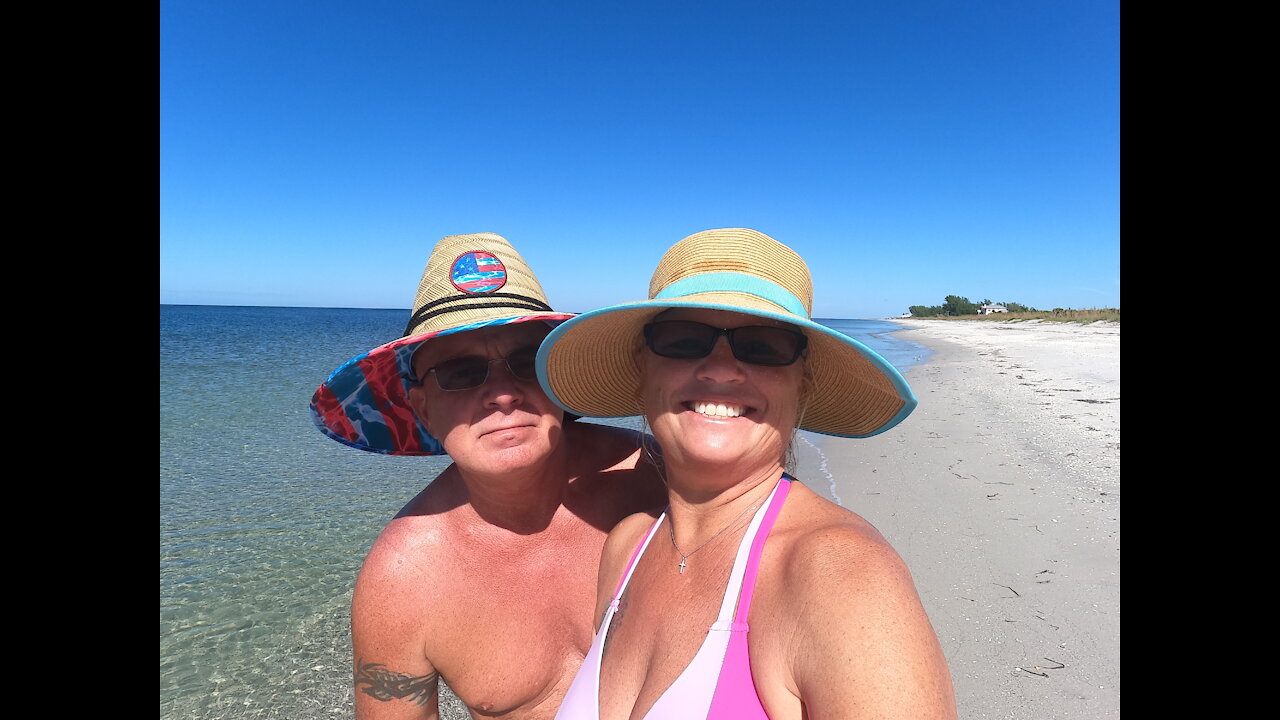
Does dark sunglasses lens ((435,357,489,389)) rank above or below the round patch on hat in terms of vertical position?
below

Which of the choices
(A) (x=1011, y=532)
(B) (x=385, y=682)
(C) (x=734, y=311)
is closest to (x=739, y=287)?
(C) (x=734, y=311)

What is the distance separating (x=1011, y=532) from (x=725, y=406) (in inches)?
174

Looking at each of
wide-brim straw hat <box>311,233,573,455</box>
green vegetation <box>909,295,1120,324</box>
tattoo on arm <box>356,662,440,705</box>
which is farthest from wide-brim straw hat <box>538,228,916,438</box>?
green vegetation <box>909,295,1120,324</box>

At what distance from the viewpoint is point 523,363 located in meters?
2.21

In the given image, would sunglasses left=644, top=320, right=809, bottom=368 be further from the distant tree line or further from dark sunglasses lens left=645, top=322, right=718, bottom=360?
the distant tree line

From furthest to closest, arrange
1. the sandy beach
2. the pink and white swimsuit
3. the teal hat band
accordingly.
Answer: the sandy beach < the teal hat band < the pink and white swimsuit

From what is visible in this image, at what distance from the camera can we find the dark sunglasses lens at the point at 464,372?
215 cm

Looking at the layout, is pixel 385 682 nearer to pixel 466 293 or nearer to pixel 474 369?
pixel 474 369

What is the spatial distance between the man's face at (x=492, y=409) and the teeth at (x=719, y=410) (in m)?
0.79

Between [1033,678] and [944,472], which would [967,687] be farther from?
[944,472]

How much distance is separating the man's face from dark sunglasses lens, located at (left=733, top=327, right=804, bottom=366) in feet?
2.97

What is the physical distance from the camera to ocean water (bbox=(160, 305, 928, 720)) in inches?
157
